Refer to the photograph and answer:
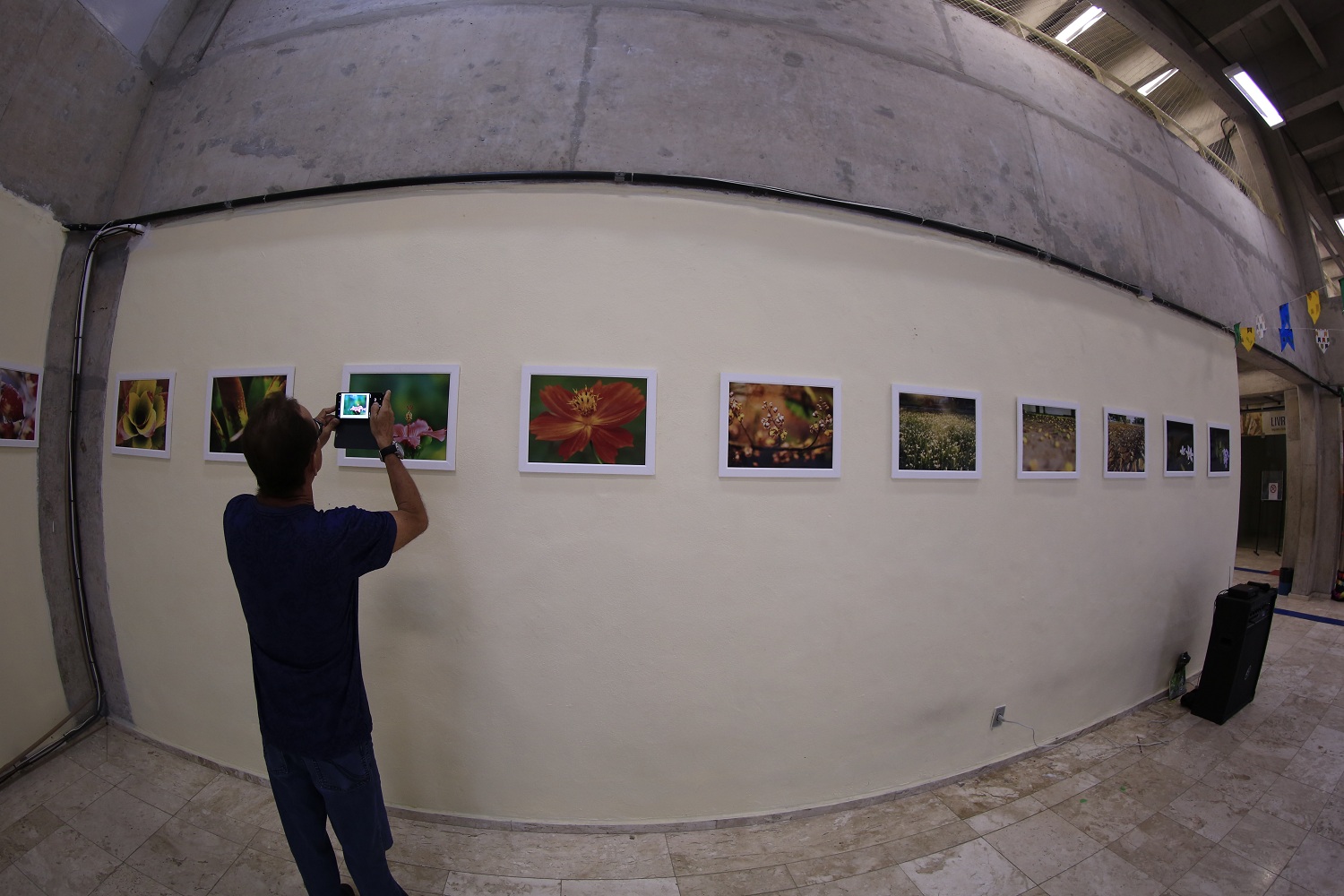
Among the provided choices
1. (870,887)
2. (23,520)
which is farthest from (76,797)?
(870,887)

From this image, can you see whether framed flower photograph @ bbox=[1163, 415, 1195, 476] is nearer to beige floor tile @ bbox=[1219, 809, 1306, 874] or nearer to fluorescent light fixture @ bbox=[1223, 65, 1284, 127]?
beige floor tile @ bbox=[1219, 809, 1306, 874]

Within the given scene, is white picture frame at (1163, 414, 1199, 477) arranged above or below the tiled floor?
above

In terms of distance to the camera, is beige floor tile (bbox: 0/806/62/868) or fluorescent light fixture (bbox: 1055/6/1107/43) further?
fluorescent light fixture (bbox: 1055/6/1107/43)

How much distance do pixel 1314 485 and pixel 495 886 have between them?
367 inches

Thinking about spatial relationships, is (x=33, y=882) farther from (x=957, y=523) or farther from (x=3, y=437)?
(x=957, y=523)

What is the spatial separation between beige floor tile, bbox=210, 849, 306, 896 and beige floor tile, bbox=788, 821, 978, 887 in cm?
Result: 180

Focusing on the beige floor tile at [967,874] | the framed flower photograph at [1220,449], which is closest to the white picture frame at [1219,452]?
the framed flower photograph at [1220,449]

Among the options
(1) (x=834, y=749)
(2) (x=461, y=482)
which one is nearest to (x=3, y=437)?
(2) (x=461, y=482)

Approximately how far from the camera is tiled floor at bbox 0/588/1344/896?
173 centimetres

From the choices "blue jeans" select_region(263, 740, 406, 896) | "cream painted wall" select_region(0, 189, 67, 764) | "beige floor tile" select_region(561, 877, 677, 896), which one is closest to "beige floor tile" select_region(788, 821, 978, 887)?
"beige floor tile" select_region(561, 877, 677, 896)

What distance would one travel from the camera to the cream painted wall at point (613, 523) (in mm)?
1911

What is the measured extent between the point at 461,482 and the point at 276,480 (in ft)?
2.15

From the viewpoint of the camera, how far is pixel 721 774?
6.58 ft

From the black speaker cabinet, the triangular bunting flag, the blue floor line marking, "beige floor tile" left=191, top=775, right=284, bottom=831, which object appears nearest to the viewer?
"beige floor tile" left=191, top=775, right=284, bottom=831
